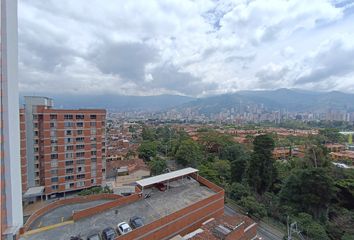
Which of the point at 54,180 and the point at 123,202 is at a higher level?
the point at 123,202

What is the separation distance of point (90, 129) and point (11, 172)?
1371 centimetres

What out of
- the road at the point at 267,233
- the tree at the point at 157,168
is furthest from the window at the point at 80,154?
the road at the point at 267,233

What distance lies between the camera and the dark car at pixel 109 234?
8.16m

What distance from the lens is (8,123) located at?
23.7ft

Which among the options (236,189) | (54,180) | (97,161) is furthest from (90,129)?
(236,189)

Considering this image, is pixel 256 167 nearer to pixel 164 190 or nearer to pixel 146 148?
pixel 164 190

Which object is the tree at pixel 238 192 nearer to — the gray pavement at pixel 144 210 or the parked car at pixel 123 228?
the gray pavement at pixel 144 210

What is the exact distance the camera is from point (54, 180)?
19391 millimetres

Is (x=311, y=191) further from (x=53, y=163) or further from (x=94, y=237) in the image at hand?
(x=53, y=163)

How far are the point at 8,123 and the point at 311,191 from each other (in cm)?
1873

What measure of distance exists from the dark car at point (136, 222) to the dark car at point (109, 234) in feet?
2.76

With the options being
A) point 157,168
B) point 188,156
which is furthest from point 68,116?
point 188,156

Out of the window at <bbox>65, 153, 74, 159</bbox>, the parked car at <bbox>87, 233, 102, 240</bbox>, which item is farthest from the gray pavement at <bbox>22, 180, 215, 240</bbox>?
the window at <bbox>65, 153, 74, 159</bbox>

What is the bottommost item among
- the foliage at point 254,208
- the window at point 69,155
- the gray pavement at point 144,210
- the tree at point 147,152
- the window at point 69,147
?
the foliage at point 254,208
